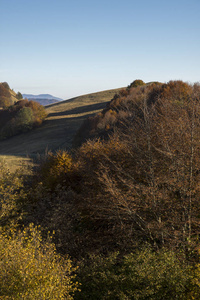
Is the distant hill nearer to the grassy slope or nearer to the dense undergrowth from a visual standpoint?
the grassy slope

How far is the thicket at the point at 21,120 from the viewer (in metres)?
72.1

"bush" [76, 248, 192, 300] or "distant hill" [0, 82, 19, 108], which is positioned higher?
"distant hill" [0, 82, 19, 108]

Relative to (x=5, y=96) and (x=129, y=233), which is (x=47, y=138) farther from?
(x=5, y=96)

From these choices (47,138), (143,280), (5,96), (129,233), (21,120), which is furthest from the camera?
(5,96)

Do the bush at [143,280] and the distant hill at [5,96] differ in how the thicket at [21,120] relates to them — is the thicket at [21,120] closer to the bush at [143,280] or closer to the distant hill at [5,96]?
the distant hill at [5,96]

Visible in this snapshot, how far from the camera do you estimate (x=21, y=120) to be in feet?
238

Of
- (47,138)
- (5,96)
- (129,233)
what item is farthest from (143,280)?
(5,96)

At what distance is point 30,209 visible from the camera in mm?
17672

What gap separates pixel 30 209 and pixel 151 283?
11.5 meters

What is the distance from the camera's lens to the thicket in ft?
236

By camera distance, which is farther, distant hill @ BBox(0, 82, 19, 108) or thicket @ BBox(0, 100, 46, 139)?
distant hill @ BBox(0, 82, 19, 108)

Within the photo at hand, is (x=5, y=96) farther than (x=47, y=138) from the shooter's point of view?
Yes

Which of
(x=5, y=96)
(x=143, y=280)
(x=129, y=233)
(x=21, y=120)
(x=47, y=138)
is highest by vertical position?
(x=5, y=96)

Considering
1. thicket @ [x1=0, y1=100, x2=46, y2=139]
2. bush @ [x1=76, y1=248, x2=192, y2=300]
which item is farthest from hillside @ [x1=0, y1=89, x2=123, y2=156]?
bush @ [x1=76, y1=248, x2=192, y2=300]
